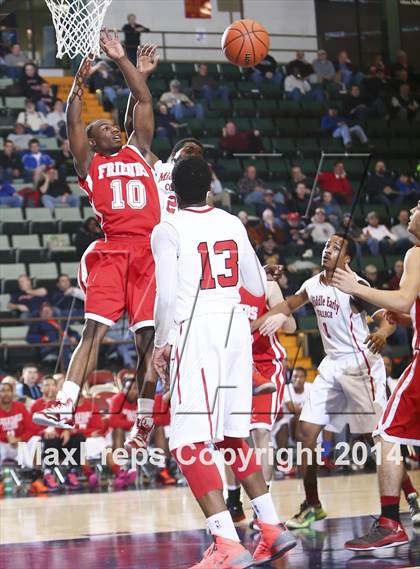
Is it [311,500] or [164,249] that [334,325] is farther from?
[164,249]

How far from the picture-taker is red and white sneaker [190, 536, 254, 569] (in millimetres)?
5445

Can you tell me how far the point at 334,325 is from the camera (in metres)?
8.29

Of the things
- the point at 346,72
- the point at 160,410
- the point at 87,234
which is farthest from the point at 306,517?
the point at 346,72

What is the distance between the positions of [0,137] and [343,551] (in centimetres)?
1212

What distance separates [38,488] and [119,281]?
17.5 feet

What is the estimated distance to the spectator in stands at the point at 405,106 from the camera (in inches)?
824

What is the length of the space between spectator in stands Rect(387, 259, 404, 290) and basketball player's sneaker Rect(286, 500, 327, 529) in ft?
24.1

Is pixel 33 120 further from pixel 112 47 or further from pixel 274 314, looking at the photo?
pixel 274 314

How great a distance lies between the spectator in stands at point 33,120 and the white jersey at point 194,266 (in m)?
11.8

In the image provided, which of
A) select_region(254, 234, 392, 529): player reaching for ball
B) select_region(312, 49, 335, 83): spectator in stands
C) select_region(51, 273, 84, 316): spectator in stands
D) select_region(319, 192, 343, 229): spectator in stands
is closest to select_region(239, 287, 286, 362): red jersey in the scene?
select_region(254, 234, 392, 529): player reaching for ball

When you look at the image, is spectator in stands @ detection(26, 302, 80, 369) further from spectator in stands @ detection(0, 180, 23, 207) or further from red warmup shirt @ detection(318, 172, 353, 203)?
red warmup shirt @ detection(318, 172, 353, 203)

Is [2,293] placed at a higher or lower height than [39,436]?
higher

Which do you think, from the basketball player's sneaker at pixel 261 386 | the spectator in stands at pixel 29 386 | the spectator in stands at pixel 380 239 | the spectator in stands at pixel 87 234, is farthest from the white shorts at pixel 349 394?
the spectator in stands at pixel 380 239

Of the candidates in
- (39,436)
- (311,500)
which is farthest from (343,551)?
(39,436)
